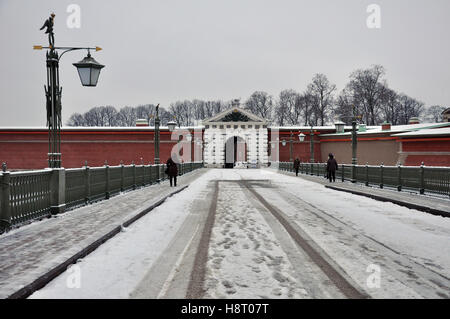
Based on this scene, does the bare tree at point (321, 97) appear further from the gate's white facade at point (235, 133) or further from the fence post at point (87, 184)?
the fence post at point (87, 184)

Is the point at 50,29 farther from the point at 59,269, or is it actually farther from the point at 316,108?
the point at 316,108

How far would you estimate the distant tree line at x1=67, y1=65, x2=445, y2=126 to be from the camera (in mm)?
67062

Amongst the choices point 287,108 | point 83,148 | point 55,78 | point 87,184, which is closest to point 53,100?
point 55,78

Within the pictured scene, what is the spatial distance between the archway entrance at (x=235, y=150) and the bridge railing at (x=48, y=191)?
52.9m

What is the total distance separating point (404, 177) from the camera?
16.8 meters

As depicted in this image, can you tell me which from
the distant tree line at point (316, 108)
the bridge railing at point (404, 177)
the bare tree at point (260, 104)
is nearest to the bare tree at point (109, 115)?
the distant tree line at point (316, 108)

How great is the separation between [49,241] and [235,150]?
206 feet

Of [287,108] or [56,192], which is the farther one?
[287,108]

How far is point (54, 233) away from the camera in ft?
23.4

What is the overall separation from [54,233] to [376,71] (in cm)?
6775

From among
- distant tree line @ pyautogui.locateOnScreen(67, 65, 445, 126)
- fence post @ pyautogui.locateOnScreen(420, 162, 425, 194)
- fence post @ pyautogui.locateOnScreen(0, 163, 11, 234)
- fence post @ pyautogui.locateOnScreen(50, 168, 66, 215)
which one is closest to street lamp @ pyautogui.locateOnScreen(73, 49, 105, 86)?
fence post @ pyautogui.locateOnScreen(50, 168, 66, 215)

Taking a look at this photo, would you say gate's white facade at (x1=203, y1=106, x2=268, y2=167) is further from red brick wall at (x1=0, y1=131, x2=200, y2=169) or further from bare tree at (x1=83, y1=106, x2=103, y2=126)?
bare tree at (x1=83, y1=106, x2=103, y2=126)
